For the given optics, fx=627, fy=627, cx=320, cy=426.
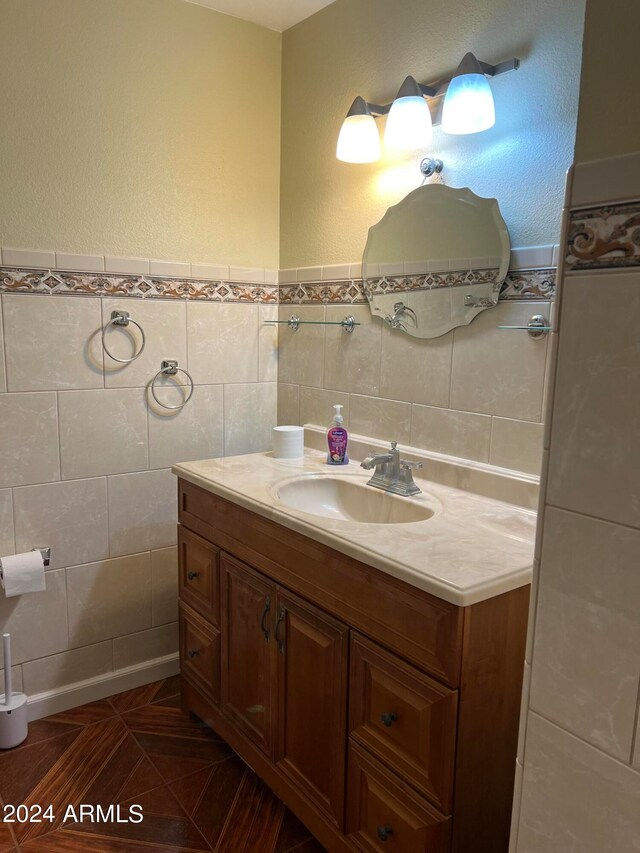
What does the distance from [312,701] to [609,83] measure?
136 cm

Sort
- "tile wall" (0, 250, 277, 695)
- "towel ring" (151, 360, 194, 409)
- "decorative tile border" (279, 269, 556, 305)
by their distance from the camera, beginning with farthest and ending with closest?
"towel ring" (151, 360, 194, 409)
"tile wall" (0, 250, 277, 695)
"decorative tile border" (279, 269, 556, 305)

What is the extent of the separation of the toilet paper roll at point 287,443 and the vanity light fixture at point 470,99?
3.34 feet

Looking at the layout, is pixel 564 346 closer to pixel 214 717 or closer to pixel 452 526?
pixel 452 526

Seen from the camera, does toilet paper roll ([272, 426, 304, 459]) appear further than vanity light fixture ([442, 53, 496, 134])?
Yes

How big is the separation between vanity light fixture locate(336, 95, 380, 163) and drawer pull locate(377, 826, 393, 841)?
1758 millimetres

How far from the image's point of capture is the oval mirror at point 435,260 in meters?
1.63

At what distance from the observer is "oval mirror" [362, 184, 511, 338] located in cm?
163

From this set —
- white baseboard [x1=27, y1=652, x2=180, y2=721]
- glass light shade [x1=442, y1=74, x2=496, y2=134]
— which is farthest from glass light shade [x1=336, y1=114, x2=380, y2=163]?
white baseboard [x1=27, y1=652, x2=180, y2=721]

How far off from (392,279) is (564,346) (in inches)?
46.7

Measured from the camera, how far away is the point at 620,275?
2.42ft

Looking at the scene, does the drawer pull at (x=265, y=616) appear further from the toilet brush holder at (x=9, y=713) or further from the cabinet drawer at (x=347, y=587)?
the toilet brush holder at (x=9, y=713)

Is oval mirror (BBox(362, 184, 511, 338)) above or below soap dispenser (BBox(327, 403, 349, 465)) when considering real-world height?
above

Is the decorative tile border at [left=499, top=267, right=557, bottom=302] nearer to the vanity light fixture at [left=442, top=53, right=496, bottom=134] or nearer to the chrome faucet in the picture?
the vanity light fixture at [left=442, top=53, right=496, bottom=134]

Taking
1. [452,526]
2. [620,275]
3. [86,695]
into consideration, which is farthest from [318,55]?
[86,695]
